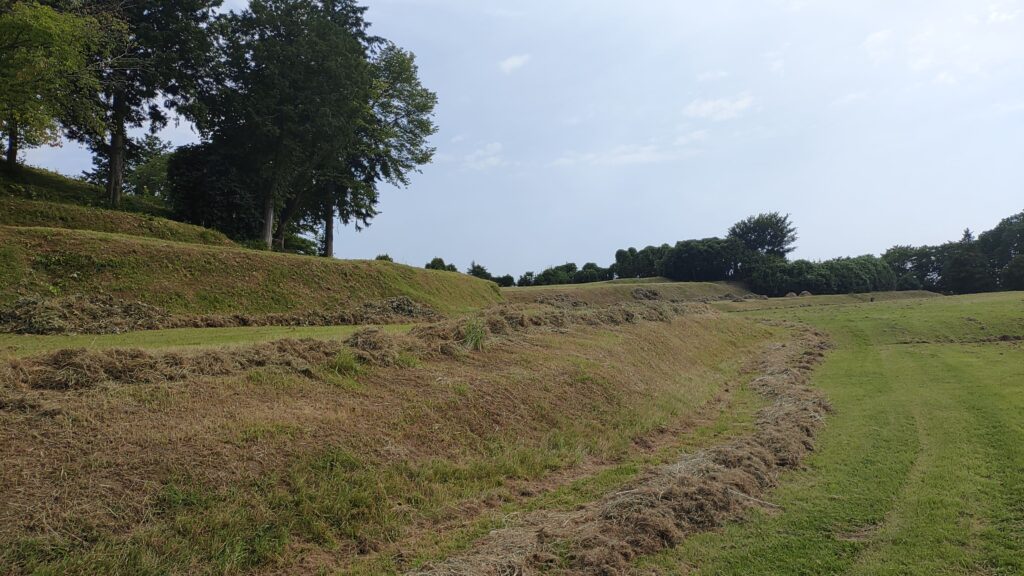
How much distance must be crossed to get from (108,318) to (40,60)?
13144 mm

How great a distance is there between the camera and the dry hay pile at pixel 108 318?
10.5 m

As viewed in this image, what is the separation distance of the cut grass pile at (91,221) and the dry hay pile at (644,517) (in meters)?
20.4

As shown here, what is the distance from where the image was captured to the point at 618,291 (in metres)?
43.6

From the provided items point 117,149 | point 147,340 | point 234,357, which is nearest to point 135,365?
point 234,357

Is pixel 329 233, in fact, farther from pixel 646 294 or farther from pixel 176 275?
pixel 646 294

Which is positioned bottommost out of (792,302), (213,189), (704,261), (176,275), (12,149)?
(792,302)

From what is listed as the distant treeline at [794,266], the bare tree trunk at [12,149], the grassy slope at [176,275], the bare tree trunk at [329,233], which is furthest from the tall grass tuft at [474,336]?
the distant treeline at [794,266]

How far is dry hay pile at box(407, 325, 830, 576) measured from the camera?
4.93m

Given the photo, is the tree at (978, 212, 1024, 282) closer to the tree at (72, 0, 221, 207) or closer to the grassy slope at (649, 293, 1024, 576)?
the grassy slope at (649, 293, 1024, 576)

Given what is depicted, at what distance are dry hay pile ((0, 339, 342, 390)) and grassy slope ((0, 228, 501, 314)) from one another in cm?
714

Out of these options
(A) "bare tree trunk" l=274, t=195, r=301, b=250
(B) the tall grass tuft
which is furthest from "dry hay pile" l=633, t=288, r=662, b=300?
(B) the tall grass tuft

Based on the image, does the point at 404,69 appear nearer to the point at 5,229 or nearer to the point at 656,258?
the point at 5,229

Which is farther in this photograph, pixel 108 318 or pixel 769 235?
pixel 769 235

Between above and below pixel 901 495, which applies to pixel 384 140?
above
